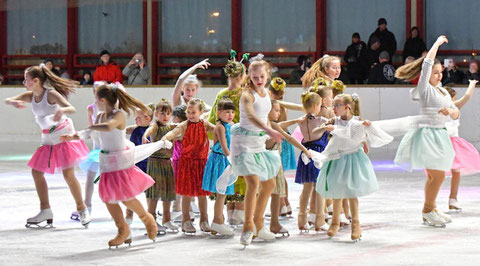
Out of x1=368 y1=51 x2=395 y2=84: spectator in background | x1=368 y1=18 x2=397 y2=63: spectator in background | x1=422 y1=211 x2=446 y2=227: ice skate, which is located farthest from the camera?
x1=368 y1=18 x2=397 y2=63: spectator in background

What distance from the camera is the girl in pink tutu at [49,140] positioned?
27.7 feet

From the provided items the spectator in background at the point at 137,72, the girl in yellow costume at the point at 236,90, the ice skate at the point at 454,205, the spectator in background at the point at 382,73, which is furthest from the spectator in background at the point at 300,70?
the girl in yellow costume at the point at 236,90

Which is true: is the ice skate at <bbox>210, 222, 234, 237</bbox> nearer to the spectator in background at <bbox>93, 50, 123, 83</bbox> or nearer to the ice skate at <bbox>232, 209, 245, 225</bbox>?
the ice skate at <bbox>232, 209, 245, 225</bbox>

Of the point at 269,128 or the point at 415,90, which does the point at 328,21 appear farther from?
the point at 269,128

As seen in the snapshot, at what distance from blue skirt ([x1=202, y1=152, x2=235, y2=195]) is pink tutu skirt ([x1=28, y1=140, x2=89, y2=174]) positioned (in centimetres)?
131

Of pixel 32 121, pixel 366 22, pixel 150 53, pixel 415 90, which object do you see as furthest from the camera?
pixel 150 53

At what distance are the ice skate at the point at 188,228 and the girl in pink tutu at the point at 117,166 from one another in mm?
471

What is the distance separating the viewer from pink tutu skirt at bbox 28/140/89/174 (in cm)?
844

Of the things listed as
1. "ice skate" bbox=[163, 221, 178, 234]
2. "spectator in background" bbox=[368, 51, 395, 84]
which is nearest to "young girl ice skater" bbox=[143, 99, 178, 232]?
"ice skate" bbox=[163, 221, 178, 234]

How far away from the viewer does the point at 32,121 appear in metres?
18.6

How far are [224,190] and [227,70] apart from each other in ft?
3.39

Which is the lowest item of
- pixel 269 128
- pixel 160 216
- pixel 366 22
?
pixel 160 216

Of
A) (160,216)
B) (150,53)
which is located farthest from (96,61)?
(160,216)

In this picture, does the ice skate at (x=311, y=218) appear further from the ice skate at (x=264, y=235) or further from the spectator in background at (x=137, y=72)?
the spectator in background at (x=137, y=72)
